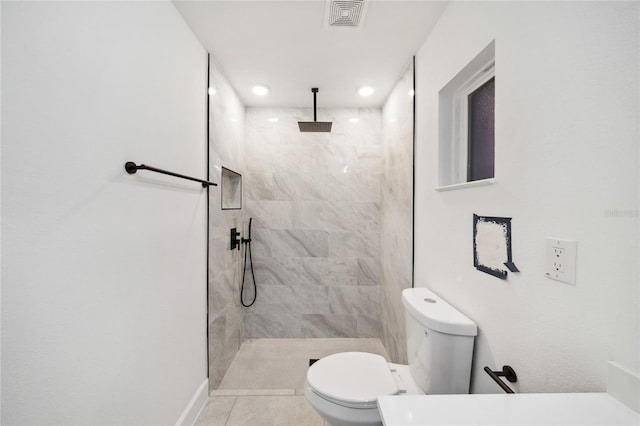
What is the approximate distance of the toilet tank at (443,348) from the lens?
1.17m

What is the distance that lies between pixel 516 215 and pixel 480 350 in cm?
58

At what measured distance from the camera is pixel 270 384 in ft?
7.00

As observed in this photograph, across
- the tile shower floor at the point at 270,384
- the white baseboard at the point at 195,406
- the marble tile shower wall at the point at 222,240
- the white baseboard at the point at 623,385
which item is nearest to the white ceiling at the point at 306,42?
the marble tile shower wall at the point at 222,240

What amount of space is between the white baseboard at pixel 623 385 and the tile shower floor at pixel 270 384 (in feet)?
5.10

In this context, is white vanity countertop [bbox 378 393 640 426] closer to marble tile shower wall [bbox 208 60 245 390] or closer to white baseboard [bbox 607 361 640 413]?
white baseboard [bbox 607 361 640 413]

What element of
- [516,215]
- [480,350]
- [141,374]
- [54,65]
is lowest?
[141,374]

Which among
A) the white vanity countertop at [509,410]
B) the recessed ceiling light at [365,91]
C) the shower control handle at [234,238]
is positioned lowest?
the white vanity countertop at [509,410]

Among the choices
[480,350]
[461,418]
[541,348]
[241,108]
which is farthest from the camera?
[241,108]

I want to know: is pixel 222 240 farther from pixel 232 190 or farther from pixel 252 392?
pixel 252 392

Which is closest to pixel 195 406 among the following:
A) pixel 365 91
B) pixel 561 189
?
pixel 561 189

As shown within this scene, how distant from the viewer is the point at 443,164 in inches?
61.6

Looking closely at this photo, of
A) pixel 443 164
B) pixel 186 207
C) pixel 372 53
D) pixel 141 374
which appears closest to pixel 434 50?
pixel 372 53

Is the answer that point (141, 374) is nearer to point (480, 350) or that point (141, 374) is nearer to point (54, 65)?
point (54, 65)

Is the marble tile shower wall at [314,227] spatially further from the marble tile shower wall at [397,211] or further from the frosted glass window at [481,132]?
the frosted glass window at [481,132]
